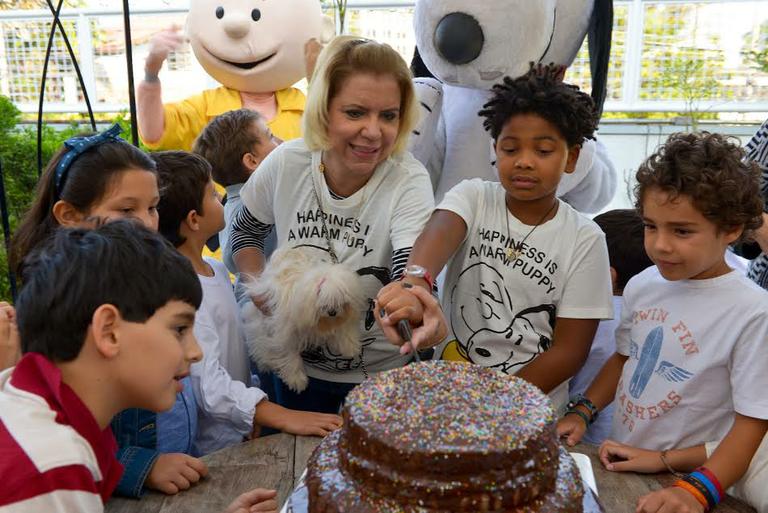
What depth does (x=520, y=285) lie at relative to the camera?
1411 millimetres

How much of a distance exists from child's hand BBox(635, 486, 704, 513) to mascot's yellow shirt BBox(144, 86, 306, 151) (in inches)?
77.5

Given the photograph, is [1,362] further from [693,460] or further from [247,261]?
[693,460]

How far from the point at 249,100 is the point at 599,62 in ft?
4.71

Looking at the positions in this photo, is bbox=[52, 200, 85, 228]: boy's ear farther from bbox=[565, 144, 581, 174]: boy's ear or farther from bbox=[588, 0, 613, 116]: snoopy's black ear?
bbox=[588, 0, 613, 116]: snoopy's black ear

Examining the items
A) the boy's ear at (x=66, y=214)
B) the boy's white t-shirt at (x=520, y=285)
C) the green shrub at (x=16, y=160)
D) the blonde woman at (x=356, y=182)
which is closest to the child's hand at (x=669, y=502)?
the boy's white t-shirt at (x=520, y=285)

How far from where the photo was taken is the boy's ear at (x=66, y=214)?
138cm

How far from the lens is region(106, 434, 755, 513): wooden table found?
1084 millimetres

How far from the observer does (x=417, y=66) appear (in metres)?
2.22

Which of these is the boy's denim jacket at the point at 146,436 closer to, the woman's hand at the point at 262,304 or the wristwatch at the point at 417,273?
the woman's hand at the point at 262,304

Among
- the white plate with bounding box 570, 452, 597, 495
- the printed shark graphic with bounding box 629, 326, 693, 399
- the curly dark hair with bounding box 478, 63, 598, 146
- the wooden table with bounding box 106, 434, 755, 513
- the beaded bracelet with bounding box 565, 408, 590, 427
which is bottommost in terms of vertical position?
the wooden table with bounding box 106, 434, 755, 513

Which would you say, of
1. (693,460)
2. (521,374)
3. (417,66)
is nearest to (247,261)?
(521,374)

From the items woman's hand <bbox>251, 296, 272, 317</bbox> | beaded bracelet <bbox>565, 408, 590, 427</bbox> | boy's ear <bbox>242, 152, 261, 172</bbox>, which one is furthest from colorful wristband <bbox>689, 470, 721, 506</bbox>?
boy's ear <bbox>242, 152, 261, 172</bbox>

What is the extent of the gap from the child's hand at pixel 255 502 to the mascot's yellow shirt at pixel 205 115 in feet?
6.04

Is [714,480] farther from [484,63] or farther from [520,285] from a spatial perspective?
[484,63]
